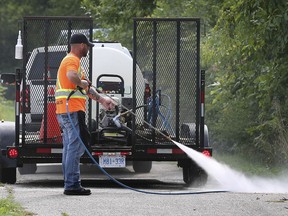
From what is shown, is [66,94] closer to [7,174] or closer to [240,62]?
[7,174]

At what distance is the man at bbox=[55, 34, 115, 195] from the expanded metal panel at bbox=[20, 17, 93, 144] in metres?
2.13

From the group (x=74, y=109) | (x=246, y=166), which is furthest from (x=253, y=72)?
(x=74, y=109)

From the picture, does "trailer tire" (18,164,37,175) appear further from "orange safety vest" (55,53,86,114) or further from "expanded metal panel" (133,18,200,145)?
"orange safety vest" (55,53,86,114)

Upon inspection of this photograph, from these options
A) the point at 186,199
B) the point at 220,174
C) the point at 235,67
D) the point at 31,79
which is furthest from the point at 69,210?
the point at 235,67

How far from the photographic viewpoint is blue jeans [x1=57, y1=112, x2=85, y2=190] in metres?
14.5

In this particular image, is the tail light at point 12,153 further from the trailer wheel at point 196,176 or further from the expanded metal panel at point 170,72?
the trailer wheel at point 196,176

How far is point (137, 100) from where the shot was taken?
56.1 feet

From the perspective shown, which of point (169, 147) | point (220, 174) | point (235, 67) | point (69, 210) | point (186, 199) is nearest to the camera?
point (69, 210)

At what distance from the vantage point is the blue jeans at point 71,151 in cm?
1447

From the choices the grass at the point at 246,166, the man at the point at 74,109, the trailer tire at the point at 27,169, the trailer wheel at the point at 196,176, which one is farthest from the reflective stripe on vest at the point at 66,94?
the grass at the point at 246,166

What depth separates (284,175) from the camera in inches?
783

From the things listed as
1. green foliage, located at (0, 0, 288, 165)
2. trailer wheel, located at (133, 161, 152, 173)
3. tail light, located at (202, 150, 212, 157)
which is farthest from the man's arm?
trailer wheel, located at (133, 161, 152, 173)

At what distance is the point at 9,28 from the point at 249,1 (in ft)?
168

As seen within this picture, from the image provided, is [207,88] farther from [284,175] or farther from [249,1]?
[249,1]
